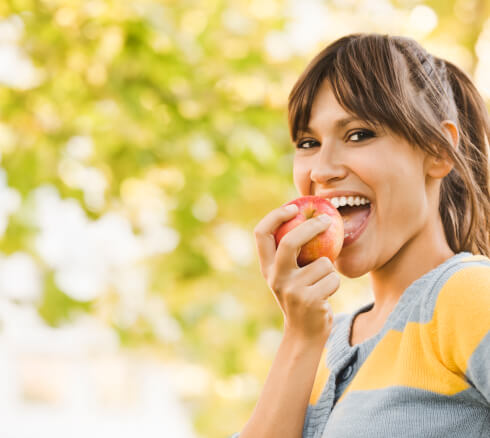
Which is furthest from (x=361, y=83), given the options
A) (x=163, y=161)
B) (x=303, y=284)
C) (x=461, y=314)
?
(x=163, y=161)

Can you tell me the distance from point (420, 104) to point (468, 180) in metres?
0.18

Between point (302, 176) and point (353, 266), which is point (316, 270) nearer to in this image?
point (353, 266)

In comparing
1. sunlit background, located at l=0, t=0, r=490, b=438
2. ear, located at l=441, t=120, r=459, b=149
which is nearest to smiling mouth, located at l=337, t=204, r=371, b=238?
ear, located at l=441, t=120, r=459, b=149

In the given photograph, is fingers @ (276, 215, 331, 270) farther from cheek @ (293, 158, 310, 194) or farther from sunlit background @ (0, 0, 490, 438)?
sunlit background @ (0, 0, 490, 438)

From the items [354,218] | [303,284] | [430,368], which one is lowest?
[430,368]

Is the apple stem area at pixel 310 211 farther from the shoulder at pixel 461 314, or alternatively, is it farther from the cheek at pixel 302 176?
the shoulder at pixel 461 314

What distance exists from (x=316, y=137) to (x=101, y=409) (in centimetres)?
1435

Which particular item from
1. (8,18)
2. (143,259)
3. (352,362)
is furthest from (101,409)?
(352,362)

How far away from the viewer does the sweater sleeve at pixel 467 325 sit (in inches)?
38.9

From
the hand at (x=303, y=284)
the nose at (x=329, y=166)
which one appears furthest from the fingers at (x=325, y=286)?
the nose at (x=329, y=166)

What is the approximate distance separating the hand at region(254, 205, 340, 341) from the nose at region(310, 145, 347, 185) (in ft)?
0.30

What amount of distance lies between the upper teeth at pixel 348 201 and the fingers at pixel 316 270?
0.43ft

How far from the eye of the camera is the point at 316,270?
4.46ft

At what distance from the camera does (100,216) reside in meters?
3.08
